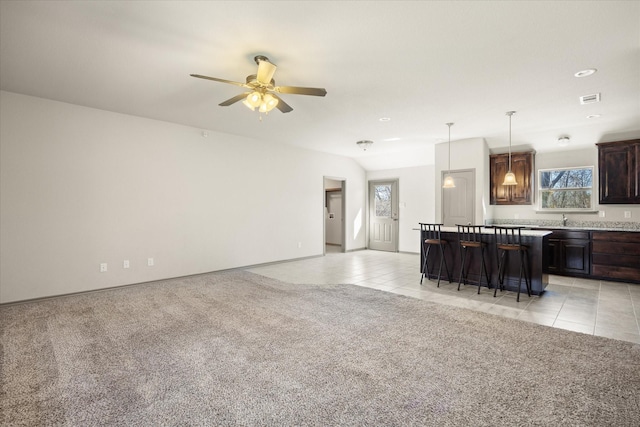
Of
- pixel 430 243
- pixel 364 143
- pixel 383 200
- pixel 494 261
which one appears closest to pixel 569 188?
pixel 494 261

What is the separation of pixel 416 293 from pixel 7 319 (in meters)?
4.98

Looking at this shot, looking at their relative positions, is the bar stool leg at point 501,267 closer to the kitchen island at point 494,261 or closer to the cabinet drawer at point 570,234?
the kitchen island at point 494,261

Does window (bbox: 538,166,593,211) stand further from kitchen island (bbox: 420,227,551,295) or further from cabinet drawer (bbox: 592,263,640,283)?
kitchen island (bbox: 420,227,551,295)

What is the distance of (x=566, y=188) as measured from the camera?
6.05 meters

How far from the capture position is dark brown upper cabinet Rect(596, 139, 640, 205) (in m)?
5.21

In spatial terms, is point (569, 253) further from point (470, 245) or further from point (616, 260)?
point (470, 245)

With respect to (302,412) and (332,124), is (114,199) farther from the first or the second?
(302,412)

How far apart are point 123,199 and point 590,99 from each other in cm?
678

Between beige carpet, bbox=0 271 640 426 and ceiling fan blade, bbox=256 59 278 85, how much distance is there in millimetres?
2440

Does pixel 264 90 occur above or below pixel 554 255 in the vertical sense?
above

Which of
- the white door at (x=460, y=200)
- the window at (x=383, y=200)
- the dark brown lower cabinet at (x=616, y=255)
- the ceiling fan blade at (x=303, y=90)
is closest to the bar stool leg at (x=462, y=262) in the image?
the white door at (x=460, y=200)

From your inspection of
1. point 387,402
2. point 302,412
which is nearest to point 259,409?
point 302,412

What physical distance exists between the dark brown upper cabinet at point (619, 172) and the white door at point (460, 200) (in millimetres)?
2077

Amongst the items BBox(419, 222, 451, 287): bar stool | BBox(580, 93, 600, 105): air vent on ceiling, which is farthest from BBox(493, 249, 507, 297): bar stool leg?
BBox(580, 93, 600, 105): air vent on ceiling
